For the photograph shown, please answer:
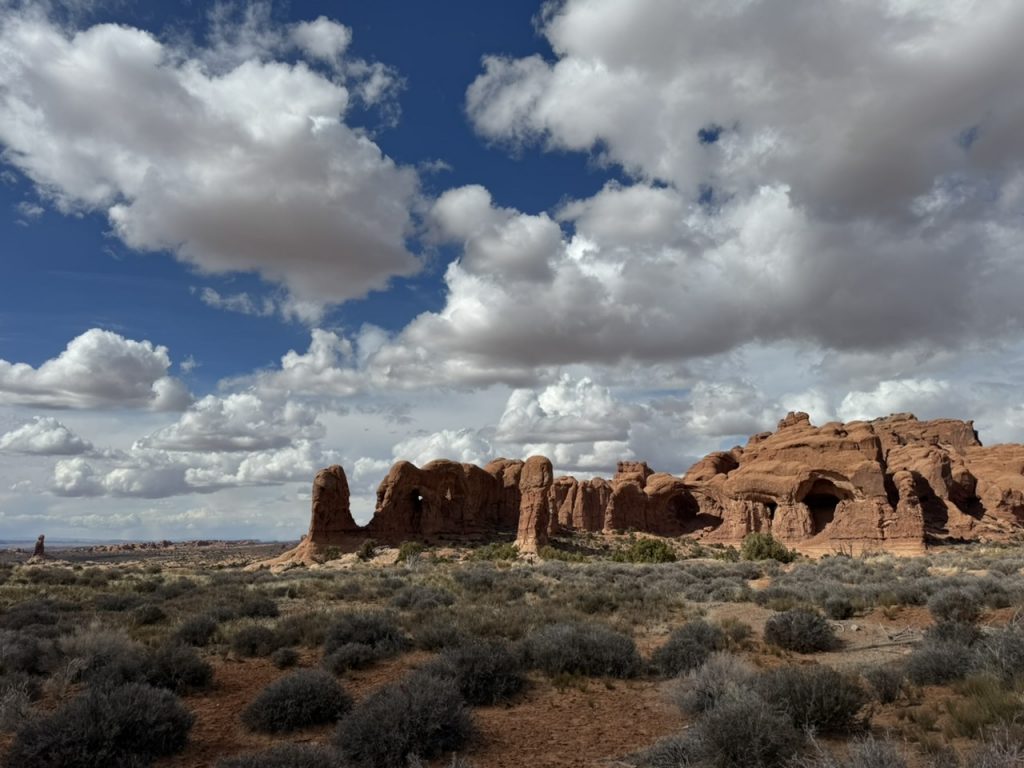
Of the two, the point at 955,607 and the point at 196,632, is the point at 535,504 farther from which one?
the point at 196,632

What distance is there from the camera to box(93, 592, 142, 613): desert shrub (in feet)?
58.0

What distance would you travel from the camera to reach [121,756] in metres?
6.13

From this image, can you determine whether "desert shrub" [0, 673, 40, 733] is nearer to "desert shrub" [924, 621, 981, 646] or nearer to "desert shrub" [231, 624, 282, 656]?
"desert shrub" [231, 624, 282, 656]

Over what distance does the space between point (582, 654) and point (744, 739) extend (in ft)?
15.8

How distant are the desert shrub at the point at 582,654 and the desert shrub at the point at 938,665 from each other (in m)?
3.73

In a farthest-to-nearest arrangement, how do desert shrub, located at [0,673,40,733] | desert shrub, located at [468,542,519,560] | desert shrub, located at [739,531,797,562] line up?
desert shrub, located at [468,542,519,560] → desert shrub, located at [739,531,797,562] → desert shrub, located at [0,673,40,733]

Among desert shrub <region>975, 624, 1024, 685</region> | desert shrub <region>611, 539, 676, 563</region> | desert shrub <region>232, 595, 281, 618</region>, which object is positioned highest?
desert shrub <region>975, 624, 1024, 685</region>

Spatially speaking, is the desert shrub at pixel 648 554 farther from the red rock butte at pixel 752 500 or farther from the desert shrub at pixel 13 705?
the desert shrub at pixel 13 705

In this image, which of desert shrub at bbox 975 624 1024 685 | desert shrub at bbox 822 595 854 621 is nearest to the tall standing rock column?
desert shrub at bbox 822 595 854 621

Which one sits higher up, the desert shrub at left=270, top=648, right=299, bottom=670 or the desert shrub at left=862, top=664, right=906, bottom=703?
the desert shrub at left=862, top=664, right=906, bottom=703

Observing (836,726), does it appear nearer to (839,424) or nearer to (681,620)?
(681,620)

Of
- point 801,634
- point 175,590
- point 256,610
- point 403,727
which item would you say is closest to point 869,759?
point 403,727

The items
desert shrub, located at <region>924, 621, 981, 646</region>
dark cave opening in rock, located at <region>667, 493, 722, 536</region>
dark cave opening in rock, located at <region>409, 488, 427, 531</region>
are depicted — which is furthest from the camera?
dark cave opening in rock, located at <region>667, 493, 722, 536</region>

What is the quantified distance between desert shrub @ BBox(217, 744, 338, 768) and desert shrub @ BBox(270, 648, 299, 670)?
17.5ft
